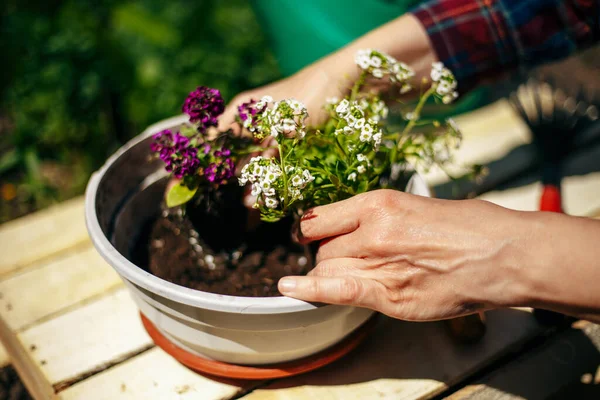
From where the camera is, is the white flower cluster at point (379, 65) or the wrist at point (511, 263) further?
the white flower cluster at point (379, 65)

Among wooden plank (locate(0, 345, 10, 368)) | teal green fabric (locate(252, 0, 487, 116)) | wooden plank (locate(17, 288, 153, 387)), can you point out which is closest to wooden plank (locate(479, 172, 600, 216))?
teal green fabric (locate(252, 0, 487, 116))

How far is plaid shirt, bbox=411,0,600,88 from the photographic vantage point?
4.41 feet

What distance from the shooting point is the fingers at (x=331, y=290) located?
831mm

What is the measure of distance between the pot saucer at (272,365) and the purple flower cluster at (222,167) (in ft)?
1.17

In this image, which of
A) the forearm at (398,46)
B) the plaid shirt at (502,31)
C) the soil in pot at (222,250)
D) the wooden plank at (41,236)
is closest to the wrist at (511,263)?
the soil in pot at (222,250)

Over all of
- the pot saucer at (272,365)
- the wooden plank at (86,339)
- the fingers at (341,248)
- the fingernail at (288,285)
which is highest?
the fingernail at (288,285)

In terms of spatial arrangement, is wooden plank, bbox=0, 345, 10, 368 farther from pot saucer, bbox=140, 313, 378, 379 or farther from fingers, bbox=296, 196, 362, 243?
fingers, bbox=296, 196, 362, 243

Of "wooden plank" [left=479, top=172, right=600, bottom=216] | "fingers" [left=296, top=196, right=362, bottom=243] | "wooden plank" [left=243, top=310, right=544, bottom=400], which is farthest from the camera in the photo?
"wooden plank" [left=479, top=172, right=600, bottom=216]

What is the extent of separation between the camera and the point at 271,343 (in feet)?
3.01

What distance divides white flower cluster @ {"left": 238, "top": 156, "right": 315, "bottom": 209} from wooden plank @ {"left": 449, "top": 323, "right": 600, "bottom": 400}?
57 cm

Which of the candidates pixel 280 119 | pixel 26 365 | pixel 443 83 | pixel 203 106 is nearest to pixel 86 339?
pixel 26 365

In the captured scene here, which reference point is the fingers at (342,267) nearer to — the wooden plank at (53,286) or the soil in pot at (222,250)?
the soil in pot at (222,250)

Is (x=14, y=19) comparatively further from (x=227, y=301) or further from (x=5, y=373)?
(x=227, y=301)

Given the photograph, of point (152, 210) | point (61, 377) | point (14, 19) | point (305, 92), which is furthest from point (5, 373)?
point (14, 19)
